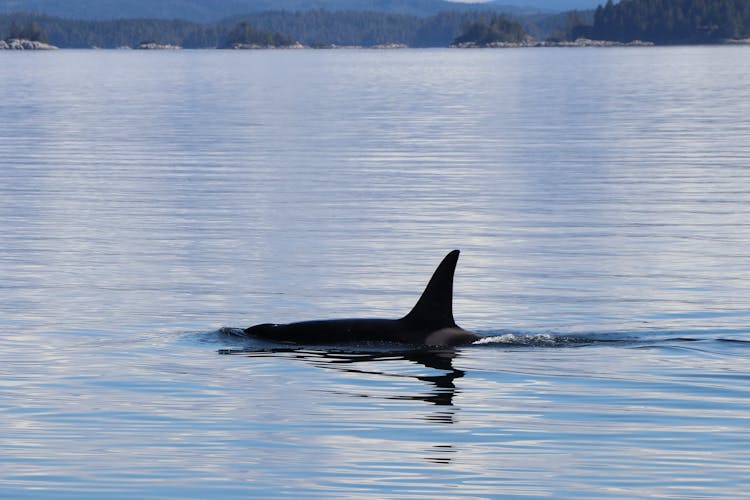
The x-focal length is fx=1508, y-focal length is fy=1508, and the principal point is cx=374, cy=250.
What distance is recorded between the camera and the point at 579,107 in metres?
94.1

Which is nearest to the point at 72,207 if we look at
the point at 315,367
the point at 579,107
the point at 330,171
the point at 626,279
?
the point at 330,171

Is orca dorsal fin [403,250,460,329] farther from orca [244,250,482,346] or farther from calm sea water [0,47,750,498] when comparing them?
calm sea water [0,47,750,498]

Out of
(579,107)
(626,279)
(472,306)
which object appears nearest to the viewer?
(472,306)

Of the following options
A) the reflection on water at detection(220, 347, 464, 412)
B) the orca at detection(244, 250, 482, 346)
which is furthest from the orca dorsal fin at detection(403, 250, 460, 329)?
the reflection on water at detection(220, 347, 464, 412)

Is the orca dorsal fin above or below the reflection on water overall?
above

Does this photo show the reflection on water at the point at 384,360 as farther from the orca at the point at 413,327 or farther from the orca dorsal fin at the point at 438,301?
the orca dorsal fin at the point at 438,301

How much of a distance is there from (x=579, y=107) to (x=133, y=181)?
177 ft

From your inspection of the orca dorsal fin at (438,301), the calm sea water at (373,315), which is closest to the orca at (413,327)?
the orca dorsal fin at (438,301)

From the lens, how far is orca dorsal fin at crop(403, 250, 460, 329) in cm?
1836

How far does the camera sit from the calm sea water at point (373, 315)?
43.9 ft

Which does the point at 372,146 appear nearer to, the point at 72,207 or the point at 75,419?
the point at 72,207

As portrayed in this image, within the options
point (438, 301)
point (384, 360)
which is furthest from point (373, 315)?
point (384, 360)

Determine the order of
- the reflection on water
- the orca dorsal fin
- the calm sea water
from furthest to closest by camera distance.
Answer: the orca dorsal fin → the reflection on water → the calm sea water

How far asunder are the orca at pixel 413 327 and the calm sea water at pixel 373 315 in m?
0.23
